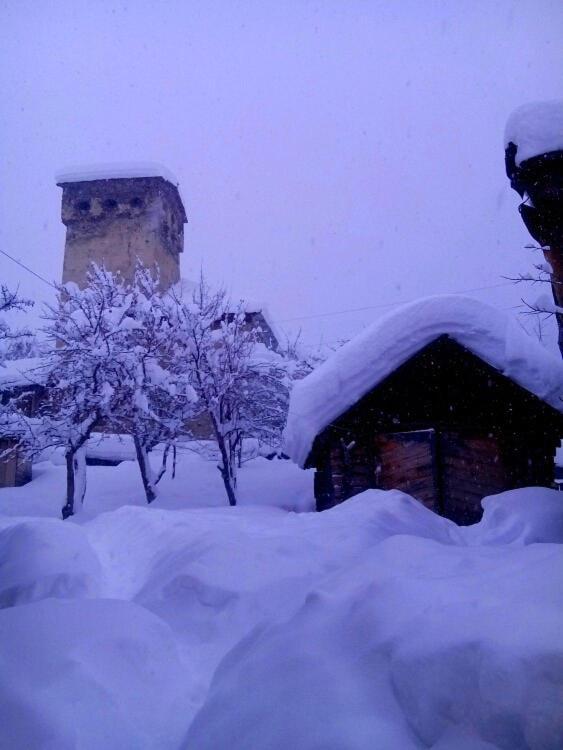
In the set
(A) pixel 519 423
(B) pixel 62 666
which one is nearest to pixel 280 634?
(B) pixel 62 666

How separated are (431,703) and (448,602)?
56cm

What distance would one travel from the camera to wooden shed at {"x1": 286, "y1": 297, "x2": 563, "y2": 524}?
8148mm

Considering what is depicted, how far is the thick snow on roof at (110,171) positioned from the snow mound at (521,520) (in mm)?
26660

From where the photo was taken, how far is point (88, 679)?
207cm

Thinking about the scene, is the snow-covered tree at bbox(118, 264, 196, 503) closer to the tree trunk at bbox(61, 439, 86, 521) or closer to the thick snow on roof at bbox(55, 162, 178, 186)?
the tree trunk at bbox(61, 439, 86, 521)

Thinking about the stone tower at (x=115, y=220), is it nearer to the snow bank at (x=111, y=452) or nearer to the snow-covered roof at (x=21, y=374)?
the snow-covered roof at (x=21, y=374)

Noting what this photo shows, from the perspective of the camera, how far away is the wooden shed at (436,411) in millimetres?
8148

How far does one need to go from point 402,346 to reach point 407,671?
683 centimetres

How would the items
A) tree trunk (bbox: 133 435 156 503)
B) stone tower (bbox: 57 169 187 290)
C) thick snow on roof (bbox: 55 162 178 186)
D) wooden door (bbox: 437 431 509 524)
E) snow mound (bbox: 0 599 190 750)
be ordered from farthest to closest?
1. thick snow on roof (bbox: 55 162 178 186)
2. stone tower (bbox: 57 169 187 290)
3. tree trunk (bbox: 133 435 156 503)
4. wooden door (bbox: 437 431 509 524)
5. snow mound (bbox: 0 599 190 750)

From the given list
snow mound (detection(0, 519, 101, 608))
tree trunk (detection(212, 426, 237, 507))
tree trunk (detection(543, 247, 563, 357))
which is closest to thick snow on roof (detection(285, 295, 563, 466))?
tree trunk (detection(543, 247, 563, 357))

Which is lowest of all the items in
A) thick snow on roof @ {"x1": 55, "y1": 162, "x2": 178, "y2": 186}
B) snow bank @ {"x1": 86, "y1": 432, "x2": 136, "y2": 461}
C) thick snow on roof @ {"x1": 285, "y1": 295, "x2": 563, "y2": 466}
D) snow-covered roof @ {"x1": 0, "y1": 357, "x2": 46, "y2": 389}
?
snow bank @ {"x1": 86, "y1": 432, "x2": 136, "y2": 461}

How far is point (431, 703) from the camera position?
1.58 metres

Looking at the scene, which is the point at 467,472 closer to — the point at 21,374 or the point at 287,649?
the point at 287,649

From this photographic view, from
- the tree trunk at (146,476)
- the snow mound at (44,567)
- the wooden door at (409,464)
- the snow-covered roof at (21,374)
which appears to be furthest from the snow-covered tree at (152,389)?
the snow mound at (44,567)
